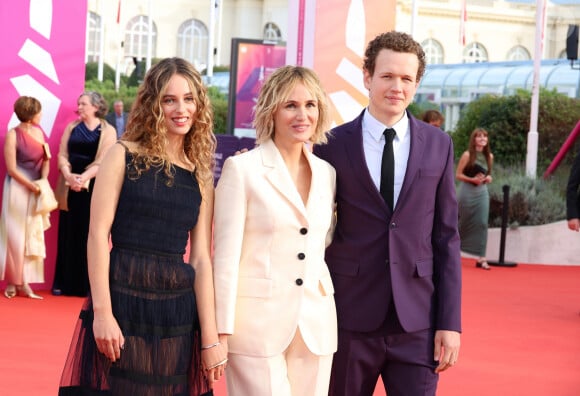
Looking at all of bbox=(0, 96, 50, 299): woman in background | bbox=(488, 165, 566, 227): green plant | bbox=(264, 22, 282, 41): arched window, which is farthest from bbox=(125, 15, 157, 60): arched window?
bbox=(0, 96, 50, 299): woman in background

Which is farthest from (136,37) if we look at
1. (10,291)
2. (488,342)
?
(488,342)

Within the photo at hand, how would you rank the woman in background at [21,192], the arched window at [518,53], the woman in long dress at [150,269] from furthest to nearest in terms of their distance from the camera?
the arched window at [518,53] < the woman in background at [21,192] < the woman in long dress at [150,269]

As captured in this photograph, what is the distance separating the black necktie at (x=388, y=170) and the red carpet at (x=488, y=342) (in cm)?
314

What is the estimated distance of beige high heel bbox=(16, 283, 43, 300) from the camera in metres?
10.6

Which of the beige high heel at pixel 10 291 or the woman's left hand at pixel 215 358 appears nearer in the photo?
the woman's left hand at pixel 215 358

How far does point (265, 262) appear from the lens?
392cm

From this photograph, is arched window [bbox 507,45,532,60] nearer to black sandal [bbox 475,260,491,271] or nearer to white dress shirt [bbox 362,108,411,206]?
black sandal [bbox 475,260,491,271]

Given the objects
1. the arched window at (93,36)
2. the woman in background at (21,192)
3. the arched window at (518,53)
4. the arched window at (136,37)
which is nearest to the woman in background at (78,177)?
the woman in background at (21,192)

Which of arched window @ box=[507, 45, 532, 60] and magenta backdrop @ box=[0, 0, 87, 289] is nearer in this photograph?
magenta backdrop @ box=[0, 0, 87, 289]

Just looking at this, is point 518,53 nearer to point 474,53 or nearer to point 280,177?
point 474,53

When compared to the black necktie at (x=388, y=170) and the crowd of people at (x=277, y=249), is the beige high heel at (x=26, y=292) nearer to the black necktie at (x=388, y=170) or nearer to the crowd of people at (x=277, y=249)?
the crowd of people at (x=277, y=249)

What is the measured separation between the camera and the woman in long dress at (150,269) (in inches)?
153

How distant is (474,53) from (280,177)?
75000mm

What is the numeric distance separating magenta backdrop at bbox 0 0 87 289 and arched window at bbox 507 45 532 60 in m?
68.5
